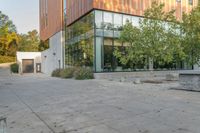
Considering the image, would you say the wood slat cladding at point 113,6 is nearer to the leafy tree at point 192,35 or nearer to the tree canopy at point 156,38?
the tree canopy at point 156,38

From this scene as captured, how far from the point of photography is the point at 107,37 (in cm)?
2464

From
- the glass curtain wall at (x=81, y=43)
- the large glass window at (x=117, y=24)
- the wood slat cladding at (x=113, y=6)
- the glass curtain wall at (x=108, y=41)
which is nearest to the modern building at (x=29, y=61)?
the glass curtain wall at (x=81, y=43)

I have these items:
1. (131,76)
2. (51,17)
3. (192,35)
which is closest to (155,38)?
(192,35)

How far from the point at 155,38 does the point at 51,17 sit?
2350cm

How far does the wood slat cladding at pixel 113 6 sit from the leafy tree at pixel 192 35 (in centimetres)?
903

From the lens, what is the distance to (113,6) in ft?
80.7

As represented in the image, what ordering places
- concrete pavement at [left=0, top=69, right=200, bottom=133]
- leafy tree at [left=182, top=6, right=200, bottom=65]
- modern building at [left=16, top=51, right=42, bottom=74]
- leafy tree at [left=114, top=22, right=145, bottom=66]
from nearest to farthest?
concrete pavement at [left=0, top=69, right=200, bottom=133] → leafy tree at [left=182, top=6, right=200, bottom=65] → leafy tree at [left=114, top=22, right=145, bottom=66] → modern building at [left=16, top=51, right=42, bottom=74]

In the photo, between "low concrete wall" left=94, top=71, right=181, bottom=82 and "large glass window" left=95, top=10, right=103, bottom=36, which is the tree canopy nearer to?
"low concrete wall" left=94, top=71, right=181, bottom=82

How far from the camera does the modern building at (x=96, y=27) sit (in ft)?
78.7

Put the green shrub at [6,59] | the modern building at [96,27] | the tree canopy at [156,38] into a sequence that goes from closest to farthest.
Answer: the tree canopy at [156,38], the modern building at [96,27], the green shrub at [6,59]

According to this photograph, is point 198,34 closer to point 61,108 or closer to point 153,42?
point 153,42

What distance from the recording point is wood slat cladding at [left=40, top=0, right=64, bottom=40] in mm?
33384

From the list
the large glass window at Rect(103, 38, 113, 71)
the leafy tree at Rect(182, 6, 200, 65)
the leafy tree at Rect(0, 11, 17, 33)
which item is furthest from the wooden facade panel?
the leafy tree at Rect(0, 11, 17, 33)

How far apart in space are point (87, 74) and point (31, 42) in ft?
175
